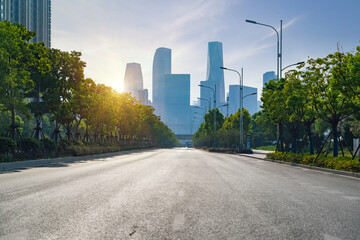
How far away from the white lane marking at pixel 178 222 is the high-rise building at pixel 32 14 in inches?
4118

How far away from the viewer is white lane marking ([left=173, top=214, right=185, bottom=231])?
4.93 metres

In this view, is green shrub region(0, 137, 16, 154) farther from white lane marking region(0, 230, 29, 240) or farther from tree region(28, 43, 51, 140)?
white lane marking region(0, 230, 29, 240)

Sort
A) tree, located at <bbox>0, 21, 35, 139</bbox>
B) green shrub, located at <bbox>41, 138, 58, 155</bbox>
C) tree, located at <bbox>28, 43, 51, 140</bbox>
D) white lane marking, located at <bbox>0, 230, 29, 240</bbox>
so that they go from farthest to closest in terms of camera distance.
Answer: tree, located at <bbox>28, 43, 51, 140</bbox> → green shrub, located at <bbox>41, 138, 58, 155</bbox> → tree, located at <bbox>0, 21, 35, 139</bbox> → white lane marking, located at <bbox>0, 230, 29, 240</bbox>

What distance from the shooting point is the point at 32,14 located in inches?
4557

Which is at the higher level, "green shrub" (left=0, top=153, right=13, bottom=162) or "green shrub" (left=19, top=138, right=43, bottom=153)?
"green shrub" (left=19, top=138, right=43, bottom=153)

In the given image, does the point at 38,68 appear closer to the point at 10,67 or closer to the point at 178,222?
the point at 10,67

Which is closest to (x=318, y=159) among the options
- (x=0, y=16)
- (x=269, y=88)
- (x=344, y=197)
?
(x=344, y=197)

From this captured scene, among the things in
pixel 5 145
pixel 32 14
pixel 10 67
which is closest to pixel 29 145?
pixel 5 145

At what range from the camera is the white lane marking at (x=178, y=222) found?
493cm

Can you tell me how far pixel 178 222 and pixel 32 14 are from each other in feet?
424

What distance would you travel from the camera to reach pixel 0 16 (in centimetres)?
9044

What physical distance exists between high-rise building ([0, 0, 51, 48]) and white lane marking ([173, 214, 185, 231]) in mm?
104585

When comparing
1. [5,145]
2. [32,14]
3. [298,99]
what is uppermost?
[32,14]

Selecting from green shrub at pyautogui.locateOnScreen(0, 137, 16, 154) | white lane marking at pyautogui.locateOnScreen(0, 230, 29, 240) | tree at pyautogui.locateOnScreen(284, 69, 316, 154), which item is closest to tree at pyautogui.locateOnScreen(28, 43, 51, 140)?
green shrub at pyautogui.locateOnScreen(0, 137, 16, 154)
